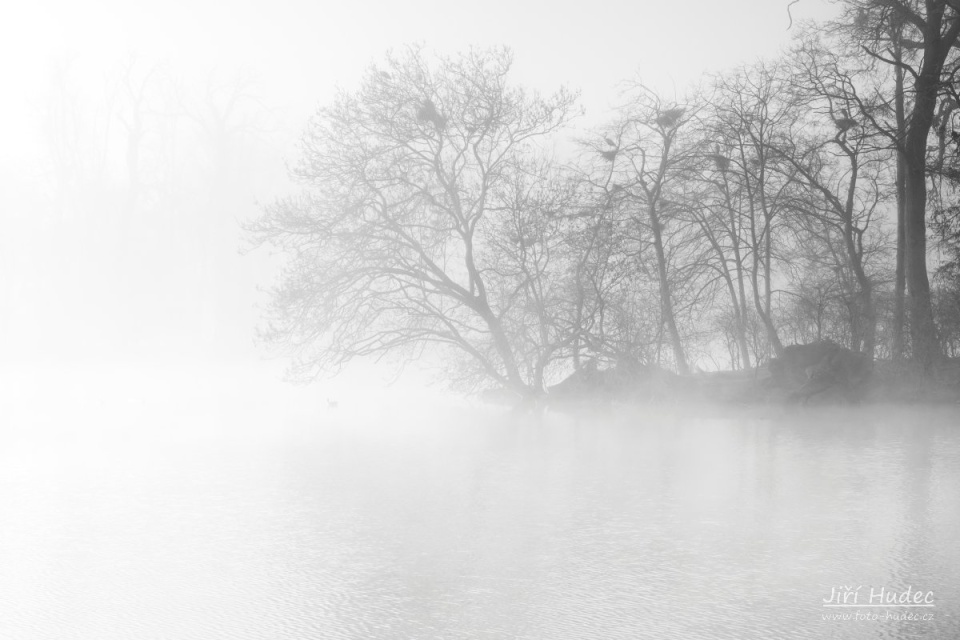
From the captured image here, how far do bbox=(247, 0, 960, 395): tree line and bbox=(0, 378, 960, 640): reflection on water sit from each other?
313 cm

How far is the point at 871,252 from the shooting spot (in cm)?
2002

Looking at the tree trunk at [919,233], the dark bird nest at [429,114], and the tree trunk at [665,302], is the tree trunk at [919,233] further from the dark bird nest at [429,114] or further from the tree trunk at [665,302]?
the dark bird nest at [429,114]

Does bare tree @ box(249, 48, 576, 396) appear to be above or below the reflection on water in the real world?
above

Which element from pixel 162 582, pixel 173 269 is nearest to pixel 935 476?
pixel 162 582

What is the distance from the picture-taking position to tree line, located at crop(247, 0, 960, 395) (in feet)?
55.1

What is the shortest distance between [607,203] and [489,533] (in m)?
11.1

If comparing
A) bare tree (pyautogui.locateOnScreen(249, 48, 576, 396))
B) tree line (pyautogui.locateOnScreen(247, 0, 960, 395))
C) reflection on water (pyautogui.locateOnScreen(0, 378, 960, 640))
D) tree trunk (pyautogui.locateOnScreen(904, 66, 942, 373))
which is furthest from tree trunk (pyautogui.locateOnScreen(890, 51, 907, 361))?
bare tree (pyautogui.locateOnScreen(249, 48, 576, 396))

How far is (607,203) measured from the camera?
18.6 metres

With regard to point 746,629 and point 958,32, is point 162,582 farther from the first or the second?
point 958,32

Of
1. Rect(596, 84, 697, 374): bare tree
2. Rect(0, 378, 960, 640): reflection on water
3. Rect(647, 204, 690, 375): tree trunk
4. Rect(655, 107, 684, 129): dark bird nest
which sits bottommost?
Rect(0, 378, 960, 640): reflection on water

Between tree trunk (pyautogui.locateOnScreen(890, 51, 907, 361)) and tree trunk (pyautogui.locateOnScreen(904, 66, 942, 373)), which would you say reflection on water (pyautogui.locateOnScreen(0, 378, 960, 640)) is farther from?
tree trunk (pyautogui.locateOnScreen(890, 51, 907, 361))

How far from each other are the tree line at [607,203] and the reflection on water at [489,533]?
3131 mm

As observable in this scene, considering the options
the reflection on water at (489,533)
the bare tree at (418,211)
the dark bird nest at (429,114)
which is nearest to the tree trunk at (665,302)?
the bare tree at (418,211)

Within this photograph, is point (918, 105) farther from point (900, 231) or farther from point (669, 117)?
point (669, 117)
